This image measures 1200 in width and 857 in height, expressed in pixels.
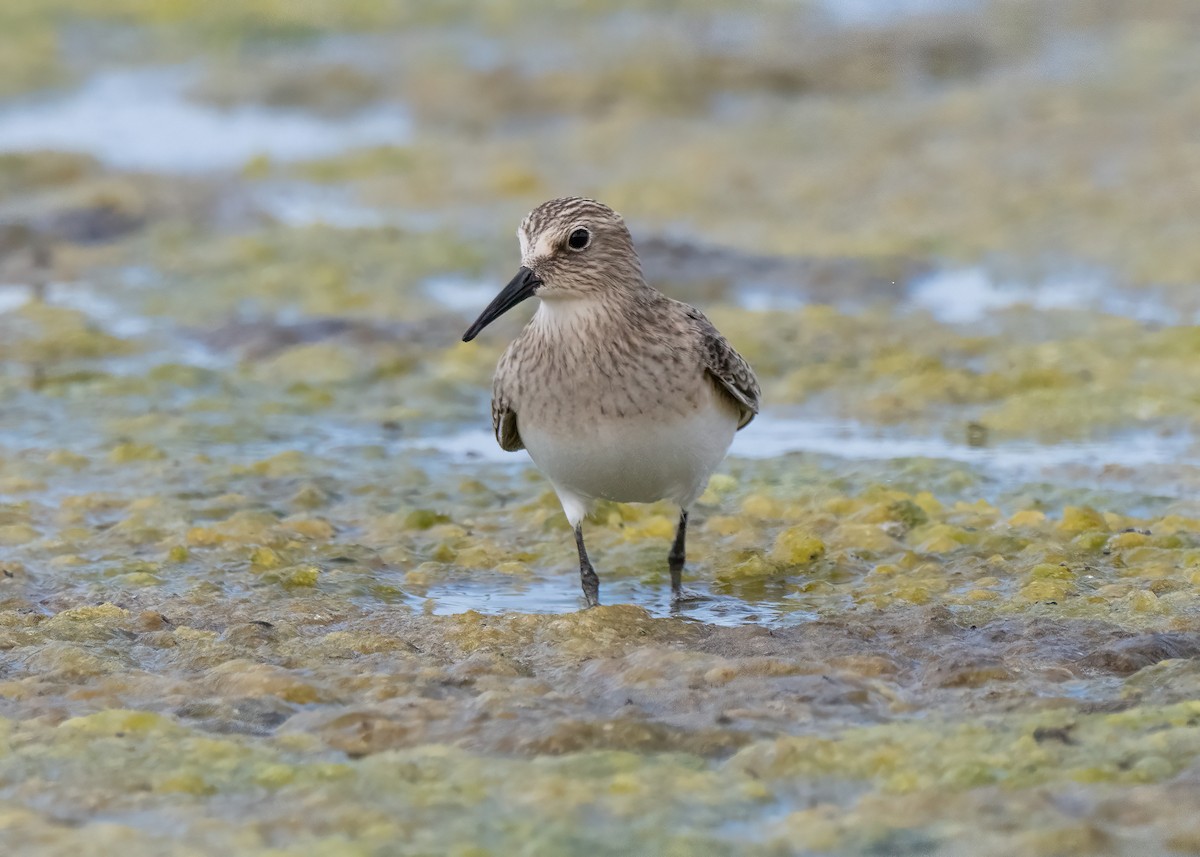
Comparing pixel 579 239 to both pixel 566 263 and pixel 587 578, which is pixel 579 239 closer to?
pixel 566 263

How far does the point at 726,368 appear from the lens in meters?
6.54

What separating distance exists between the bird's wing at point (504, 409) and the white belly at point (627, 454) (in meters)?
0.13

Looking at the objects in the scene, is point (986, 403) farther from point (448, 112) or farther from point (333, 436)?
point (448, 112)

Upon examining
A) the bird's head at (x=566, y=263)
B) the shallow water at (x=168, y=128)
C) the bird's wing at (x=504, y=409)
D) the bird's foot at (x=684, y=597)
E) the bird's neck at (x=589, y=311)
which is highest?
the shallow water at (x=168, y=128)

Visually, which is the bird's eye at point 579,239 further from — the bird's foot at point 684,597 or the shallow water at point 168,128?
the shallow water at point 168,128

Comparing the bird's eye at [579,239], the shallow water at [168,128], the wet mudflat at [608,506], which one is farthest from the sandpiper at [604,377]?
the shallow water at [168,128]

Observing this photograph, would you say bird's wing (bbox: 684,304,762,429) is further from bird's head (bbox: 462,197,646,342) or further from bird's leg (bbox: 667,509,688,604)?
bird's leg (bbox: 667,509,688,604)

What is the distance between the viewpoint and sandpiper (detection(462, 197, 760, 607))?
20.2 feet

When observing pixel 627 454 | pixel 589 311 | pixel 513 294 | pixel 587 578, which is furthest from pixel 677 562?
pixel 513 294

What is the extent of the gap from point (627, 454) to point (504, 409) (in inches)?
24.0

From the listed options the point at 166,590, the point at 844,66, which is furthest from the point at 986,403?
the point at 844,66

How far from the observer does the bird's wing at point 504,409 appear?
A: 6461 mm

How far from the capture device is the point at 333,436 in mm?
8883

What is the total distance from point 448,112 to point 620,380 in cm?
1064
